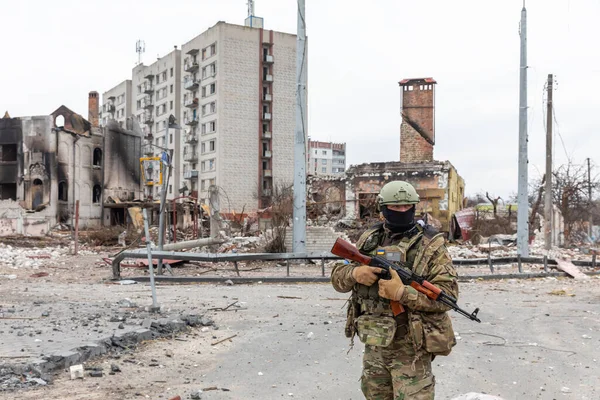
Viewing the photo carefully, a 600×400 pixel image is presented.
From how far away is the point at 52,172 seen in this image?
3897 centimetres

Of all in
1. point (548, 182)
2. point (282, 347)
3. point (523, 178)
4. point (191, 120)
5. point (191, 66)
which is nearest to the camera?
point (282, 347)

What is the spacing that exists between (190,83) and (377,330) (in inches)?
2347

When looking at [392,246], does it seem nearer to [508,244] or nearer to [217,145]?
[508,244]

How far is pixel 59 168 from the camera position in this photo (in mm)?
39281

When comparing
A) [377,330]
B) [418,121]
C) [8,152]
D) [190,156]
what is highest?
[190,156]

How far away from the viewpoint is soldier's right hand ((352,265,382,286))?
10.5 feet

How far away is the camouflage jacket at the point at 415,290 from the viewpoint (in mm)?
3135

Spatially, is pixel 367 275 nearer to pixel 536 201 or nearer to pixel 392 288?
pixel 392 288

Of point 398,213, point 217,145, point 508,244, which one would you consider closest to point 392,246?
point 398,213

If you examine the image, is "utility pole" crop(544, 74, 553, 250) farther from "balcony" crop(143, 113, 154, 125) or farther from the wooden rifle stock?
"balcony" crop(143, 113, 154, 125)

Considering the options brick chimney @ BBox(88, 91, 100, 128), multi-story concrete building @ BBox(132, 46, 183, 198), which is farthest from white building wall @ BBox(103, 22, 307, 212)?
brick chimney @ BBox(88, 91, 100, 128)

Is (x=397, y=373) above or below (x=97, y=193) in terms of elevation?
below

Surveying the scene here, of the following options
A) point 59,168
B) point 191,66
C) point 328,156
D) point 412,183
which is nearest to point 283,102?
point 191,66

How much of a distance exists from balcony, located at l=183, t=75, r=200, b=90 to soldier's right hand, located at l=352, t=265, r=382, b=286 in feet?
192
